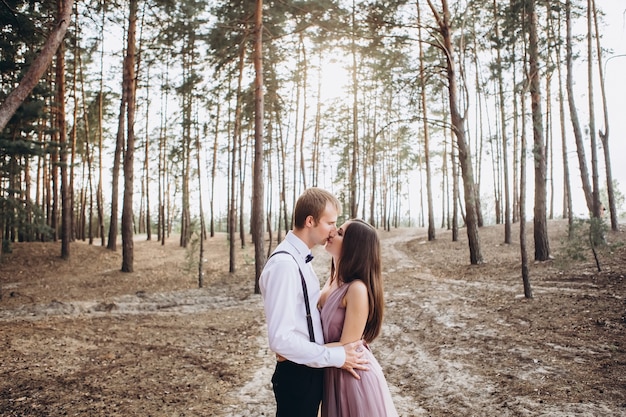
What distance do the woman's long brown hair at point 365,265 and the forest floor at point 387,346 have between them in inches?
114

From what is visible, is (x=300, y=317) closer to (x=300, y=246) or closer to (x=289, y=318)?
(x=289, y=318)

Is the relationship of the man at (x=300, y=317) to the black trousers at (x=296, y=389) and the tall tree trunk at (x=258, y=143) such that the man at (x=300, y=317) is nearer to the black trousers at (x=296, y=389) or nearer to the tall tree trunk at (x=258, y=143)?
the black trousers at (x=296, y=389)

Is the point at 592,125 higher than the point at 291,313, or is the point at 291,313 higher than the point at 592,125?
the point at 592,125

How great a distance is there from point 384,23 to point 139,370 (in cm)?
1104

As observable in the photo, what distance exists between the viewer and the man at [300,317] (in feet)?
6.35

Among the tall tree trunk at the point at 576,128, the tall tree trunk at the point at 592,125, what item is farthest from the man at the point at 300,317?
the tall tree trunk at the point at 592,125

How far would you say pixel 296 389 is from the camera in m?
2.19

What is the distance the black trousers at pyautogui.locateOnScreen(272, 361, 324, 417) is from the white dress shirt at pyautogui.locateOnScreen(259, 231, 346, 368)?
0.23 m

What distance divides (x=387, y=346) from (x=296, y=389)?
17.0 feet

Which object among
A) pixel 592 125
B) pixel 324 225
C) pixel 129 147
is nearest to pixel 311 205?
pixel 324 225

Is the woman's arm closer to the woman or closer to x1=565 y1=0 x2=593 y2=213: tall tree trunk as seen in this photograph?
the woman

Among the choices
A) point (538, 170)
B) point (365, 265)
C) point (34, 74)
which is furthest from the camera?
point (538, 170)

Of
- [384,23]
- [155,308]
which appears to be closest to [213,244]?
[155,308]

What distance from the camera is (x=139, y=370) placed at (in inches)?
231
